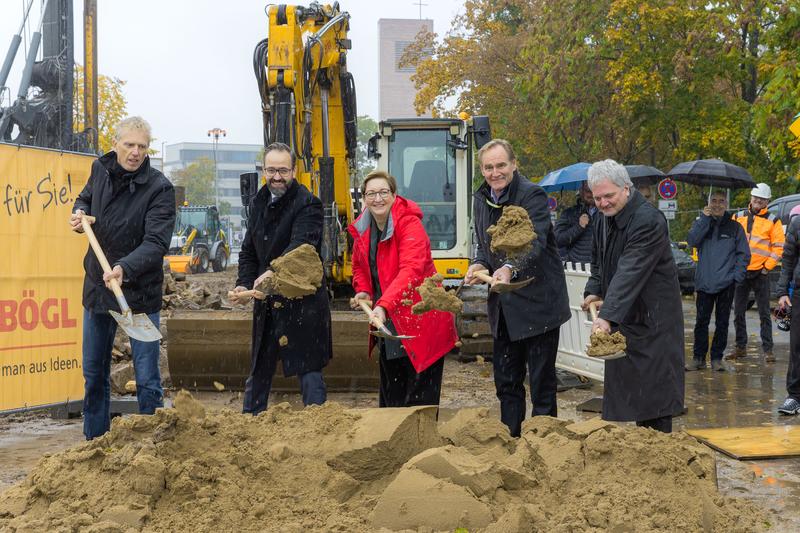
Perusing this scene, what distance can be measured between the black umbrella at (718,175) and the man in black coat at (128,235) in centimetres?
896

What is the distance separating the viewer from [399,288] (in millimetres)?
5641

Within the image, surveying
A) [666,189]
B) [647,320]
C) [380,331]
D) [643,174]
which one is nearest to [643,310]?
[647,320]

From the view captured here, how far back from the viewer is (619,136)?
31625mm

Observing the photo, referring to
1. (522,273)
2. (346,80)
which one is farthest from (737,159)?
(522,273)

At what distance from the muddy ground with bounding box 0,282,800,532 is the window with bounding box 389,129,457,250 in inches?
81.0

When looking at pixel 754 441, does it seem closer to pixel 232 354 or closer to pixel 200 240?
pixel 232 354

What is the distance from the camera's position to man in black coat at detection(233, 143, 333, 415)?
235 inches

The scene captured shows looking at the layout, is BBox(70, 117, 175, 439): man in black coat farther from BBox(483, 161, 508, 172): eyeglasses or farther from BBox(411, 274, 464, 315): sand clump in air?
BBox(483, 161, 508, 172): eyeglasses

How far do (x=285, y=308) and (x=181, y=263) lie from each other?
2891 centimetres

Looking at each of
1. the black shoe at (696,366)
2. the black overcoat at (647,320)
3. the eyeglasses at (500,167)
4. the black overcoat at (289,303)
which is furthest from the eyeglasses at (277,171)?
the black shoe at (696,366)

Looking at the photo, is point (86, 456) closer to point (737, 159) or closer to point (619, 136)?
point (737, 159)

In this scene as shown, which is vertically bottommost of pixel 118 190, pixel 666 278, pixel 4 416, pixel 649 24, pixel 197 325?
pixel 4 416

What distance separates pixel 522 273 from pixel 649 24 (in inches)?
907

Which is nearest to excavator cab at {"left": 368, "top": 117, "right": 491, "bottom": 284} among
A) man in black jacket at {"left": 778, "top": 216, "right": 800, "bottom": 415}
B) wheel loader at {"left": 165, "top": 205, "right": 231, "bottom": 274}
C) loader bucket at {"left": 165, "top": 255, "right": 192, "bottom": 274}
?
man in black jacket at {"left": 778, "top": 216, "right": 800, "bottom": 415}
